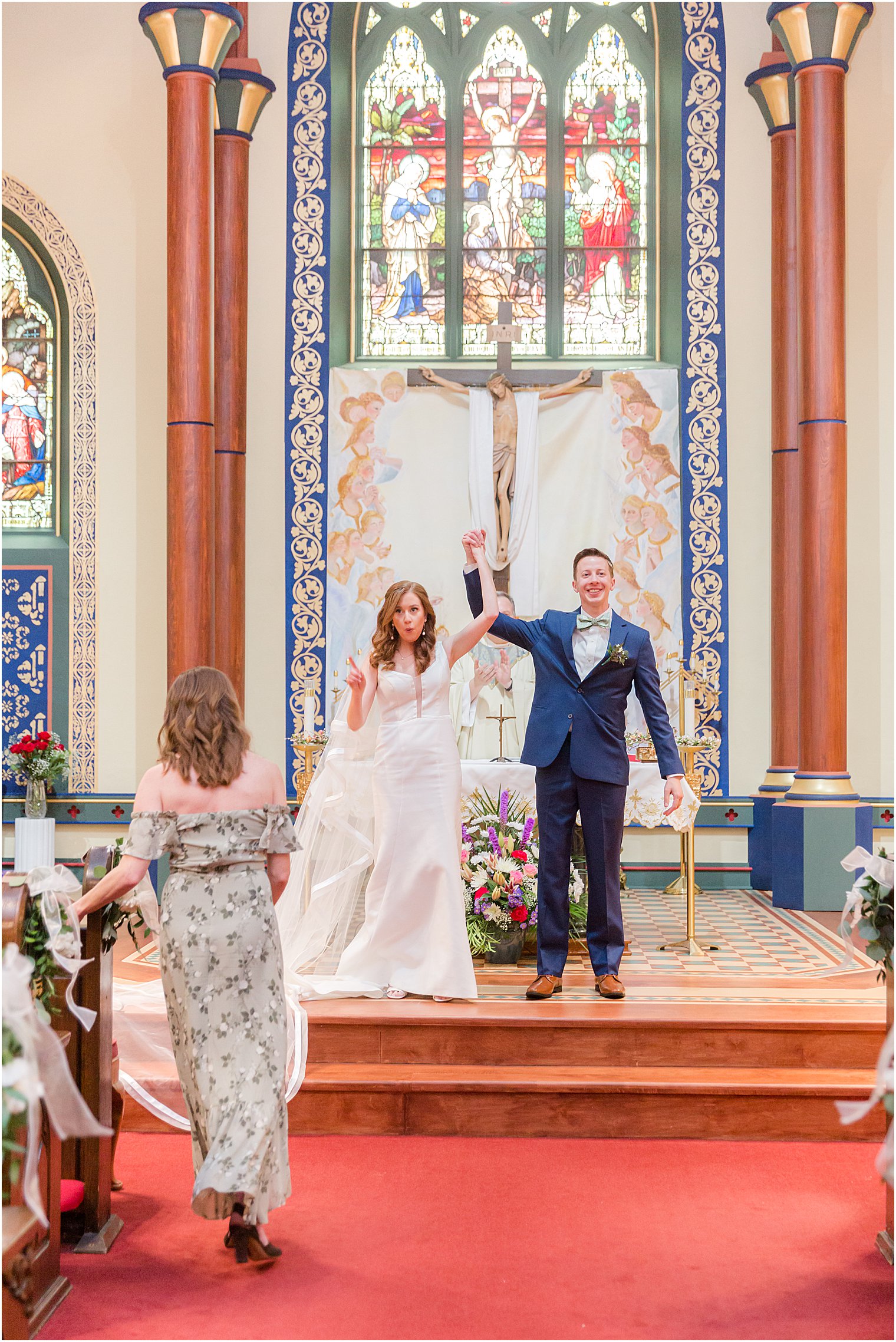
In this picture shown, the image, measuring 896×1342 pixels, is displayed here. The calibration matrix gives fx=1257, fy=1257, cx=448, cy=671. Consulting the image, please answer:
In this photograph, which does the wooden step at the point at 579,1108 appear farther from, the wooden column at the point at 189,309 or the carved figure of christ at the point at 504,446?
the carved figure of christ at the point at 504,446

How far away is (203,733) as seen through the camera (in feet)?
11.0

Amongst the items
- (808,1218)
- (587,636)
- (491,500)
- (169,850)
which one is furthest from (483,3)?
(808,1218)

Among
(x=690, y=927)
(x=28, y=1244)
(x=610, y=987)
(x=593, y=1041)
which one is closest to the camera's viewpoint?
(x=28, y=1244)

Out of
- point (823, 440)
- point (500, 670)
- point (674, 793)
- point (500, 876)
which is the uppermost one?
point (823, 440)

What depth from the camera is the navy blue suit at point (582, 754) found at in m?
5.04

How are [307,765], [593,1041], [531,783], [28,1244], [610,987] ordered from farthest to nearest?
[307,765], [531,783], [610,987], [593,1041], [28,1244]

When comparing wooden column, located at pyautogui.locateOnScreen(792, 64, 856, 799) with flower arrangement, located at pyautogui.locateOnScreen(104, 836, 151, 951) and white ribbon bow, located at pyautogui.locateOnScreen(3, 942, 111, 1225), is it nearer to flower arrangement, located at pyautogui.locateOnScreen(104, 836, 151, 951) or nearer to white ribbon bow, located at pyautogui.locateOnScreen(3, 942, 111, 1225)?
flower arrangement, located at pyautogui.locateOnScreen(104, 836, 151, 951)

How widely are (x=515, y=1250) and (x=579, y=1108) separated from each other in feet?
3.71

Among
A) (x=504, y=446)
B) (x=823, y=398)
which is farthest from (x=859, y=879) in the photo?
(x=504, y=446)

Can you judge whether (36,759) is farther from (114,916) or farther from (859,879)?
(859,879)

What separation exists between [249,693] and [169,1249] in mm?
5779

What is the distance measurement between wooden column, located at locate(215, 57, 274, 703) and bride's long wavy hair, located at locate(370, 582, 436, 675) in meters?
3.76

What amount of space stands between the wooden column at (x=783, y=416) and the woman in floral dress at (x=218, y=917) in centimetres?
577

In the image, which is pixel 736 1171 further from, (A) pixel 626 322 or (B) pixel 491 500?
(A) pixel 626 322
